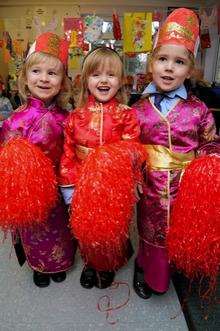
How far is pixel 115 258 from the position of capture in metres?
1.35

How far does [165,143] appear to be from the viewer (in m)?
1.16

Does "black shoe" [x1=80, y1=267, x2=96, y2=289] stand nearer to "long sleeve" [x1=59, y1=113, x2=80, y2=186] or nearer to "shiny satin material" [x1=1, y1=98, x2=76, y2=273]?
"shiny satin material" [x1=1, y1=98, x2=76, y2=273]

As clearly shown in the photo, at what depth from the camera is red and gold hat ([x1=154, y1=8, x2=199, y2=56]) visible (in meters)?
1.09

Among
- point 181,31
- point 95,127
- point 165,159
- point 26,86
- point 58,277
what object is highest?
point 181,31

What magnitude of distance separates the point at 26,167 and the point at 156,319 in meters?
0.82

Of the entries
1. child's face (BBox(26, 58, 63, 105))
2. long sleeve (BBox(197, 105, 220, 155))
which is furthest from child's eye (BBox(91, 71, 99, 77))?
long sleeve (BBox(197, 105, 220, 155))

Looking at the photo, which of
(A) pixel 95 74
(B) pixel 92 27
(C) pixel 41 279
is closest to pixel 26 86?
(A) pixel 95 74

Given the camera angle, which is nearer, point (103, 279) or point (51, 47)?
point (51, 47)

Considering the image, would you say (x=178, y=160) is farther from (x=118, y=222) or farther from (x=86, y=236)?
(x=86, y=236)


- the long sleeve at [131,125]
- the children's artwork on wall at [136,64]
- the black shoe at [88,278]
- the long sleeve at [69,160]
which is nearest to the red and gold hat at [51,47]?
the long sleeve at [69,160]

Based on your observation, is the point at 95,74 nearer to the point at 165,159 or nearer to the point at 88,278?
the point at 165,159

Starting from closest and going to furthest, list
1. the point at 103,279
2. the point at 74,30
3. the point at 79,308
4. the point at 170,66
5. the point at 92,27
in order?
1. the point at 170,66
2. the point at 79,308
3. the point at 103,279
4. the point at 92,27
5. the point at 74,30

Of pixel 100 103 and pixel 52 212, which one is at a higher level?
pixel 100 103

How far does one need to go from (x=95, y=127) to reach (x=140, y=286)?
0.76 m
